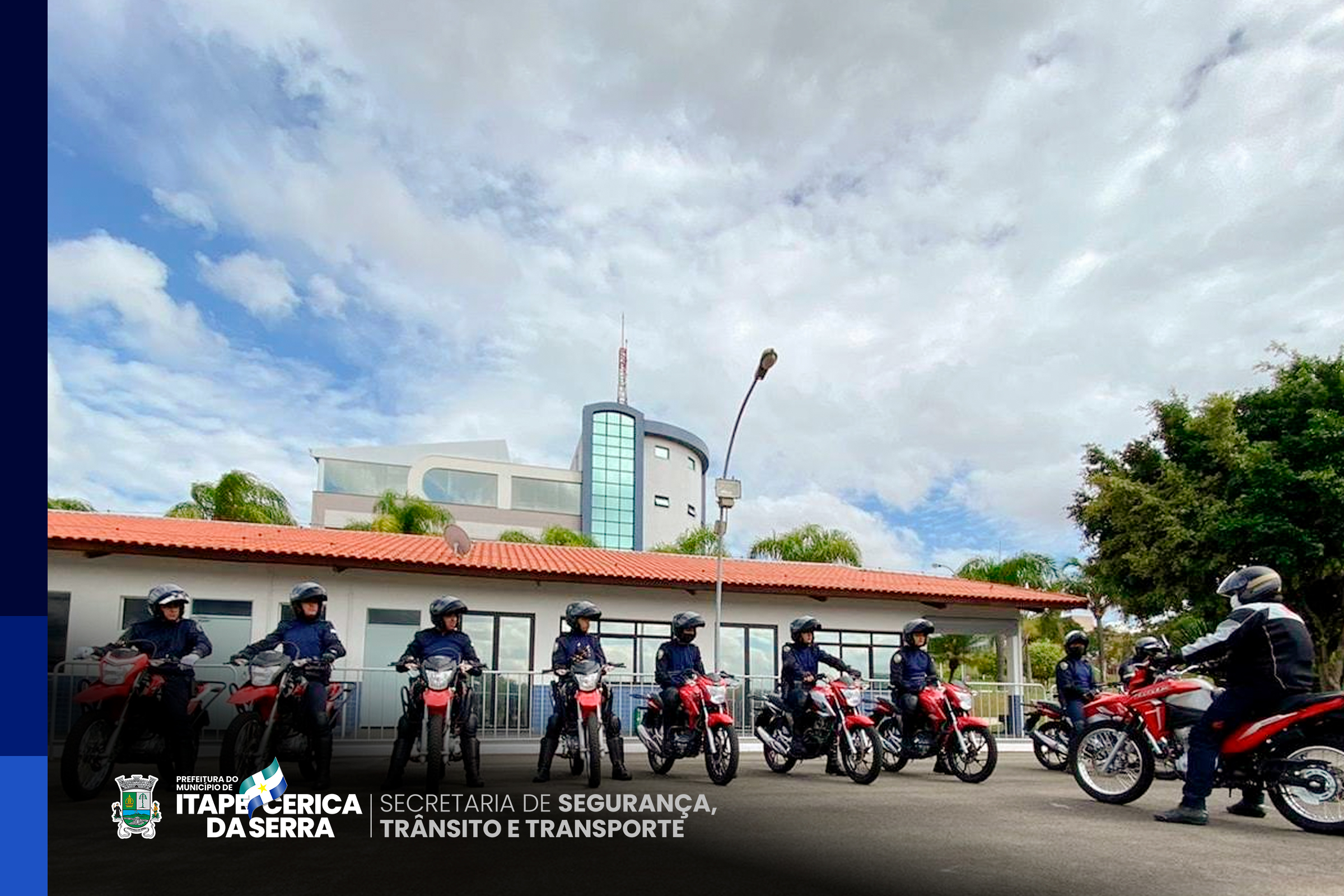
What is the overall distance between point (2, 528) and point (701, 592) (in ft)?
52.3

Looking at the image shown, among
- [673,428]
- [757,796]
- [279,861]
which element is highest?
[673,428]

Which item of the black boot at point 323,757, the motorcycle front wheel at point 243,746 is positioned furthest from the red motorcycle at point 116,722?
the black boot at point 323,757

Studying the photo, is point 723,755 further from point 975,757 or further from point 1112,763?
point 1112,763

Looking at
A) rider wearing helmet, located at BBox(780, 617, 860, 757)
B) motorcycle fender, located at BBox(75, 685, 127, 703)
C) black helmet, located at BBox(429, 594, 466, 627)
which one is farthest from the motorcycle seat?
motorcycle fender, located at BBox(75, 685, 127, 703)

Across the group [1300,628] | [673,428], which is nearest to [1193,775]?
[1300,628]

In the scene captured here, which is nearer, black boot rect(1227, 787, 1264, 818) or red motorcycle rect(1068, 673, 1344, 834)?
red motorcycle rect(1068, 673, 1344, 834)

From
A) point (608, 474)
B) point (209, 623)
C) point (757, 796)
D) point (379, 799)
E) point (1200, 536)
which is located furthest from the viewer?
point (608, 474)

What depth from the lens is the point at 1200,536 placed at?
2295cm

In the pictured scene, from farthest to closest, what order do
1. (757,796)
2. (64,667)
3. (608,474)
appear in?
(608,474) < (64,667) < (757,796)

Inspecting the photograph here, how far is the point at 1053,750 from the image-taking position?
1297cm

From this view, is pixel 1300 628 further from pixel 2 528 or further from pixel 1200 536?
pixel 1200 536

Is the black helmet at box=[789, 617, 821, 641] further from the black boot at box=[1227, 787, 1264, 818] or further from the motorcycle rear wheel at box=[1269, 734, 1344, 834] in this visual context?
the motorcycle rear wheel at box=[1269, 734, 1344, 834]

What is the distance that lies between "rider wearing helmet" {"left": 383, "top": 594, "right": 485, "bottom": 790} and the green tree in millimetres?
18875

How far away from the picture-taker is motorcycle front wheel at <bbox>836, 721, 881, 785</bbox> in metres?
10.4
